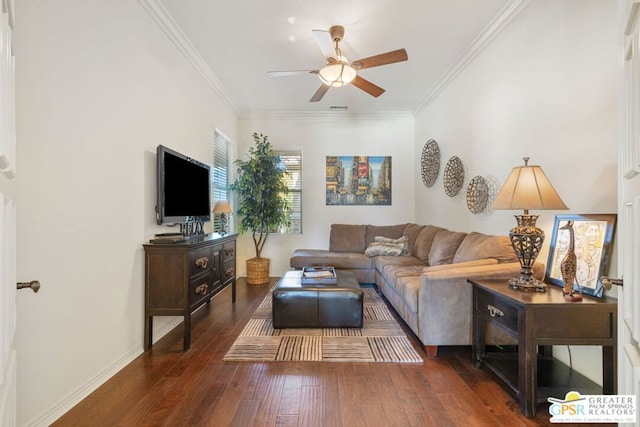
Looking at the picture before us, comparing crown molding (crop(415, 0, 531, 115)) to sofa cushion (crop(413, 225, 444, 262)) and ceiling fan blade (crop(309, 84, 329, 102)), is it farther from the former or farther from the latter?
sofa cushion (crop(413, 225, 444, 262))

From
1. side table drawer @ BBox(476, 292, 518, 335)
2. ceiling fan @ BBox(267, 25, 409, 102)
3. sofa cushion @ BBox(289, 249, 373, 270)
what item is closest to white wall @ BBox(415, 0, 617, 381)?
side table drawer @ BBox(476, 292, 518, 335)

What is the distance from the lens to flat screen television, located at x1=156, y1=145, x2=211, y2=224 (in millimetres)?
2605

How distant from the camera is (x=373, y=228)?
17.0 feet

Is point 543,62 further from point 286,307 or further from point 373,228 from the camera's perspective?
point 373,228

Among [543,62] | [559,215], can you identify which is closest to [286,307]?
[559,215]

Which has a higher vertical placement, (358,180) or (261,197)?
(358,180)

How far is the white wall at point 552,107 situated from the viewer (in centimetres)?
185

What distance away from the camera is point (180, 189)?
2941 mm

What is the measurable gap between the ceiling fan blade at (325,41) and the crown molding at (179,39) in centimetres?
139

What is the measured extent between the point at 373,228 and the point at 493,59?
2.97 meters

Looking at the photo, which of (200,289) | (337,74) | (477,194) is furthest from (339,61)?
(200,289)

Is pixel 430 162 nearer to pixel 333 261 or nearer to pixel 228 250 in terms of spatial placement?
pixel 333 261

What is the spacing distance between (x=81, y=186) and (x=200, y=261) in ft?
3.61
